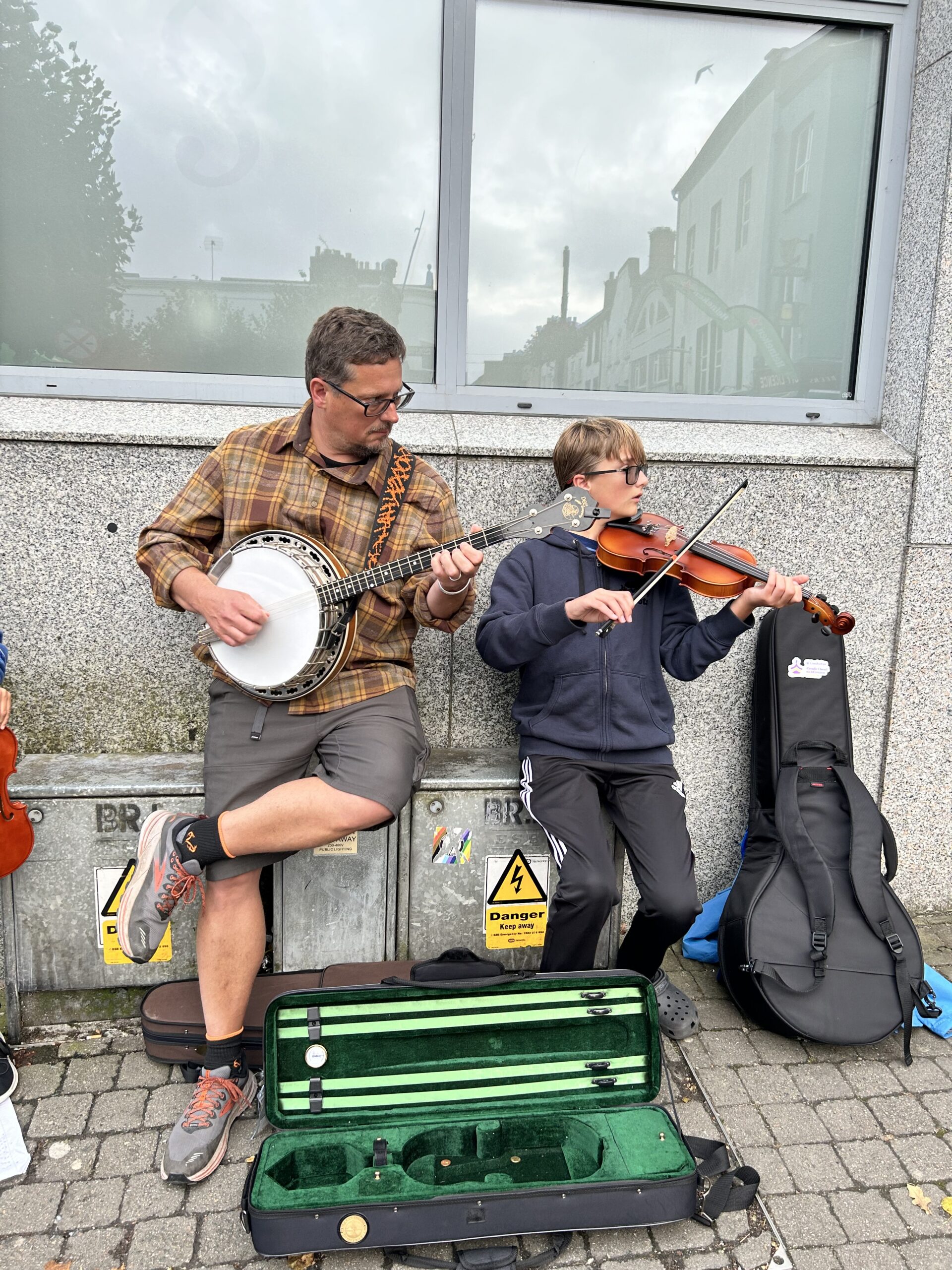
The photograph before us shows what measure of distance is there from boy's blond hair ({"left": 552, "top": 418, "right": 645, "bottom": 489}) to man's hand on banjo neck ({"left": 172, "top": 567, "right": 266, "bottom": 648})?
106 centimetres

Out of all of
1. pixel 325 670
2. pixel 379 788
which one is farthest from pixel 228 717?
pixel 379 788

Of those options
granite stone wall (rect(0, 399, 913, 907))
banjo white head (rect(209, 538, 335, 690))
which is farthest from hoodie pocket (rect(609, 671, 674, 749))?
banjo white head (rect(209, 538, 335, 690))

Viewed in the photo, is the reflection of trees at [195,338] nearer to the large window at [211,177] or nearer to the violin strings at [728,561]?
the large window at [211,177]

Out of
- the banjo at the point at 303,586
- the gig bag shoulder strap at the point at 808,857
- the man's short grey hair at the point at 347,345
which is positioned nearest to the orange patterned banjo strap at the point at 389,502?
the banjo at the point at 303,586

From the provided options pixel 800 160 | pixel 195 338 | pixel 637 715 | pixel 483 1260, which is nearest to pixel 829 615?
pixel 637 715

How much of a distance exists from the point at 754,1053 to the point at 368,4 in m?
3.57

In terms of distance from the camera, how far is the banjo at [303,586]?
7.31 feet

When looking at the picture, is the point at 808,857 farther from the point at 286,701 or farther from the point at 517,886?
the point at 286,701

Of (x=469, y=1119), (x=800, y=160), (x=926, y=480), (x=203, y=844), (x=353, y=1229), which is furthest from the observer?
(x=800, y=160)

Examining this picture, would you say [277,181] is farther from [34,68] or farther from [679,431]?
[679,431]

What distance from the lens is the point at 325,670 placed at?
2.34 m

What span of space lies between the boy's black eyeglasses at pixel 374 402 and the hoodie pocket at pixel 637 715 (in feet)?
3.20

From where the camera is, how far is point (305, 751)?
94.1 inches

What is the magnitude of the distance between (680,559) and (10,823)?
1912 mm
